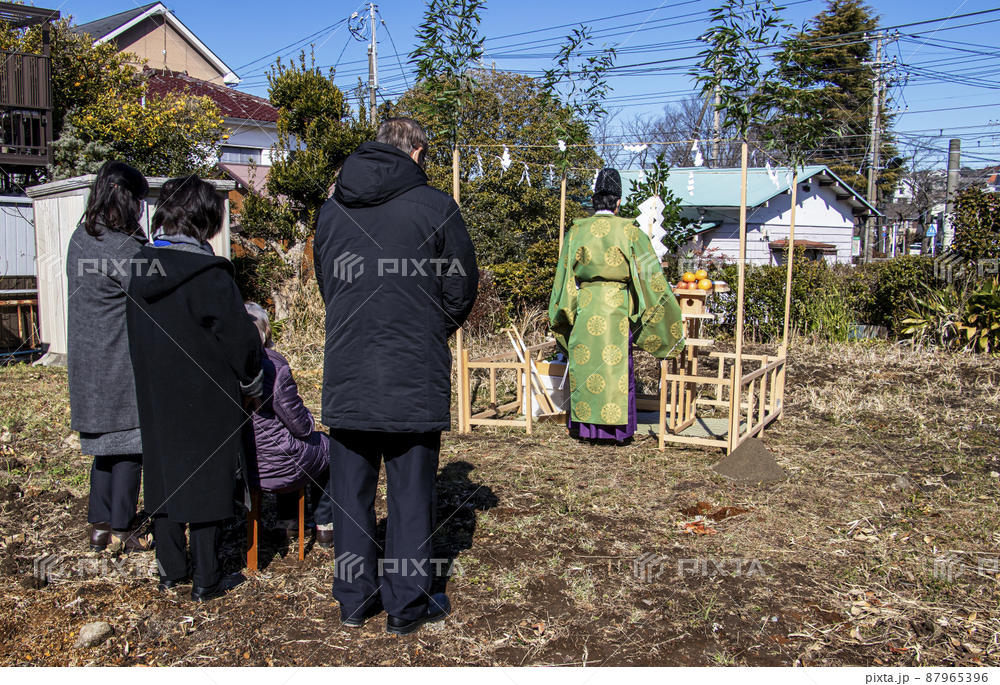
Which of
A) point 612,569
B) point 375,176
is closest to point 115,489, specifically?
point 375,176

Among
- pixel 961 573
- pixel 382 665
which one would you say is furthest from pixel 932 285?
pixel 382 665

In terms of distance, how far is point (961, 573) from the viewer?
3213 mm

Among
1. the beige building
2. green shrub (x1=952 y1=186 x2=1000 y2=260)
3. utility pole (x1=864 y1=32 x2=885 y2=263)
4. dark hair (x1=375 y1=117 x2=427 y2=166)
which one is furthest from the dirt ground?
the beige building

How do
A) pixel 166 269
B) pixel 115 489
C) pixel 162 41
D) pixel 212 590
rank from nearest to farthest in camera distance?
pixel 166 269 < pixel 212 590 < pixel 115 489 < pixel 162 41

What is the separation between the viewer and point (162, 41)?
24.4 metres

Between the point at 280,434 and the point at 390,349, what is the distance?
2.85ft

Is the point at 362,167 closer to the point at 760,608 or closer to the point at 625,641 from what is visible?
the point at 625,641

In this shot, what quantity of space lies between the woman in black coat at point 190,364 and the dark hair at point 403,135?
68cm

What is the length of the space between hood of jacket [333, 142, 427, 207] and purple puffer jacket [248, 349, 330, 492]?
846 mm

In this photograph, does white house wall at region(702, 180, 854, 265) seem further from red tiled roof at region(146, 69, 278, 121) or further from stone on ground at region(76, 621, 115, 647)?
stone on ground at region(76, 621, 115, 647)

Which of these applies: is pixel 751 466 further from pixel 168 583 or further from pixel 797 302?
pixel 797 302

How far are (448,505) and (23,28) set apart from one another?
10.5m

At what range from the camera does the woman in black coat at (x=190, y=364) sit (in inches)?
106

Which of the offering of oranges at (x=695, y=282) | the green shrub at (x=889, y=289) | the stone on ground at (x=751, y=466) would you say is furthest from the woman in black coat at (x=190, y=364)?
the green shrub at (x=889, y=289)
